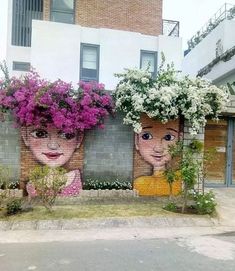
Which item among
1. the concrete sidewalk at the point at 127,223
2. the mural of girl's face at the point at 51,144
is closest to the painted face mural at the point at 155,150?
the mural of girl's face at the point at 51,144

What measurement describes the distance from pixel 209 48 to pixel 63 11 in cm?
957

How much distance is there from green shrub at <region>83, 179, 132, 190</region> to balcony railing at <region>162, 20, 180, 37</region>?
10522 mm

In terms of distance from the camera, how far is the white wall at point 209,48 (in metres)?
18.3

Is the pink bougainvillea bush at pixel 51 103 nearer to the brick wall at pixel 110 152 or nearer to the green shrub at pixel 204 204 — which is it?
the brick wall at pixel 110 152

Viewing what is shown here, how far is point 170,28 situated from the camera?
17.6 m

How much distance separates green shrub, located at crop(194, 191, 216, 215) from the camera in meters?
7.73

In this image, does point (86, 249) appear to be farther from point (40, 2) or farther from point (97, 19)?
point (40, 2)

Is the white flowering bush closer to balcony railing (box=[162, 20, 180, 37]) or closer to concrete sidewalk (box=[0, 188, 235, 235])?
concrete sidewalk (box=[0, 188, 235, 235])

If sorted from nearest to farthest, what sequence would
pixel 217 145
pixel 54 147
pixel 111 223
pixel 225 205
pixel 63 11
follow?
pixel 111 223 < pixel 225 205 < pixel 54 147 < pixel 217 145 < pixel 63 11

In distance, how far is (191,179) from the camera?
25.3 feet

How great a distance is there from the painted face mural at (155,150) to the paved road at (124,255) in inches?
138

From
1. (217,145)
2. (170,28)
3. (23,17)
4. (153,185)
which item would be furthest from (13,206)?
(170,28)

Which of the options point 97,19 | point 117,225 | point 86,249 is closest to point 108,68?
point 97,19

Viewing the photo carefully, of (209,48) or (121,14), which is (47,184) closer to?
(121,14)
